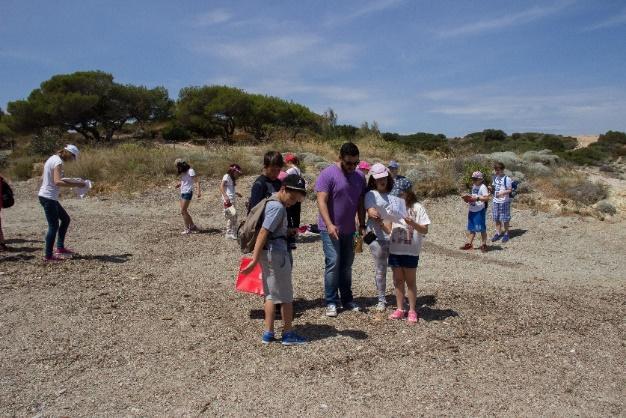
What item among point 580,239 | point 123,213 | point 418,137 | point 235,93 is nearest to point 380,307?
point 580,239

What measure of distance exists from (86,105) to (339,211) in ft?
104

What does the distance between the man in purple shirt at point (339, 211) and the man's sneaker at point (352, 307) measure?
0.73ft

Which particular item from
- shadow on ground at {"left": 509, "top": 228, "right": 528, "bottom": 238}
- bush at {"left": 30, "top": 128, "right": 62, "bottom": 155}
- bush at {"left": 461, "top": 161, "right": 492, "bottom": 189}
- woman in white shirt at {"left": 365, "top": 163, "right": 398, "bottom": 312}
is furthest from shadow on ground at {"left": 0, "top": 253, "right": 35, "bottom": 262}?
bush at {"left": 30, "top": 128, "right": 62, "bottom": 155}

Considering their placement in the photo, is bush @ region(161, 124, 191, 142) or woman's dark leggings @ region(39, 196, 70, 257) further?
bush @ region(161, 124, 191, 142)

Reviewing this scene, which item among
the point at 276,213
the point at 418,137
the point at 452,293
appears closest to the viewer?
the point at 276,213

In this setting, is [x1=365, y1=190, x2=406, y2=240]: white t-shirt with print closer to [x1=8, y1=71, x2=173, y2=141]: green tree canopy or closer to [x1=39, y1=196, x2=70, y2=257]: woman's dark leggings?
[x1=39, y1=196, x2=70, y2=257]: woman's dark leggings

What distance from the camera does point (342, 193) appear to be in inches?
212

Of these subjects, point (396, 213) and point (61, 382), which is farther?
point (396, 213)

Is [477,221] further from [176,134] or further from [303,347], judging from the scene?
[176,134]

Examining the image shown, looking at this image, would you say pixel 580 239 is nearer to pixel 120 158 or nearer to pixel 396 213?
pixel 396 213

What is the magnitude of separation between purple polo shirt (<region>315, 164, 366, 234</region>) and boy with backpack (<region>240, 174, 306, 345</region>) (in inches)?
32.1

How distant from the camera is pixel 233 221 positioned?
10.4 metres

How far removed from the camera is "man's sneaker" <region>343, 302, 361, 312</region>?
5.82 meters

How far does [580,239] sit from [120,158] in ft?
49.8
